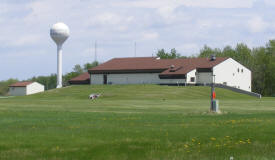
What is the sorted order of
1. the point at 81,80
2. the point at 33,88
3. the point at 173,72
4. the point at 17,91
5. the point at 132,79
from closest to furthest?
1. the point at 173,72
2. the point at 132,79
3. the point at 81,80
4. the point at 17,91
5. the point at 33,88

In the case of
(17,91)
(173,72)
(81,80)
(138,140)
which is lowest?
(138,140)

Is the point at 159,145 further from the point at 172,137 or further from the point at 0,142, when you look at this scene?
the point at 0,142

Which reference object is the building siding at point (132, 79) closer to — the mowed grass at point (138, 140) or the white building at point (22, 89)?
the white building at point (22, 89)

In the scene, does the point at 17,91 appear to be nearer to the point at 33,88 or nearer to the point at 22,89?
the point at 22,89

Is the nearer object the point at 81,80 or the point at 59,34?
the point at 59,34

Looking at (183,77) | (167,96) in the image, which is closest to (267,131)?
(167,96)

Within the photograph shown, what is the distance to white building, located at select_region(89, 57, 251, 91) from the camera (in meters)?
113

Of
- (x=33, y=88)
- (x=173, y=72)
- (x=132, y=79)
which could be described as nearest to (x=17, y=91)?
(x=33, y=88)

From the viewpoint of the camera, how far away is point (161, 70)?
387ft

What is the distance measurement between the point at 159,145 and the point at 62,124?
7774 millimetres

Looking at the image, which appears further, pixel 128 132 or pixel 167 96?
pixel 167 96

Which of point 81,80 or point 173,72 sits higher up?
point 173,72

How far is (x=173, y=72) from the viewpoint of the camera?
113562 millimetres

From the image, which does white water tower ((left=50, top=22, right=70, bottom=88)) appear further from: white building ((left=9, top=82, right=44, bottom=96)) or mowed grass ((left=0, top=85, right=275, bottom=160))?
mowed grass ((left=0, top=85, right=275, bottom=160))
